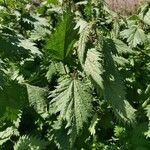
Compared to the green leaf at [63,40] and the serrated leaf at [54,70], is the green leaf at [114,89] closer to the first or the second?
the green leaf at [63,40]

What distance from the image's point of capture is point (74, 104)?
2023mm

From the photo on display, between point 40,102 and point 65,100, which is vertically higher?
point 65,100

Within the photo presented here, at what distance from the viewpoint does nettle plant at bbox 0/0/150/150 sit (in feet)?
6.79

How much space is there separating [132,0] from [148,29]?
19.9 feet

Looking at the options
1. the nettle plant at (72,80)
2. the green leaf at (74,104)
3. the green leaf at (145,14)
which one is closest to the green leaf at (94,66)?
the nettle plant at (72,80)

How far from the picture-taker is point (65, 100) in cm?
204

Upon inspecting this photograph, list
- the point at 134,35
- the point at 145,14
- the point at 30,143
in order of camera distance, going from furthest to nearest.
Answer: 1. the point at 145,14
2. the point at 134,35
3. the point at 30,143

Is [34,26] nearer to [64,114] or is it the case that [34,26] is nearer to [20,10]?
[20,10]

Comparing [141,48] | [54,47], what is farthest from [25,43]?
[141,48]

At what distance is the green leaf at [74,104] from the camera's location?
1992 millimetres

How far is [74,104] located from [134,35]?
1209 mm

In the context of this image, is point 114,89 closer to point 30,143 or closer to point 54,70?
point 54,70

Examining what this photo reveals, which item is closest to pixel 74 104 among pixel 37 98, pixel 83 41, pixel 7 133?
pixel 83 41

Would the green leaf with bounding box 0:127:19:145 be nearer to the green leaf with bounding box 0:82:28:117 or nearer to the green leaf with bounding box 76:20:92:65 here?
the green leaf with bounding box 0:82:28:117
